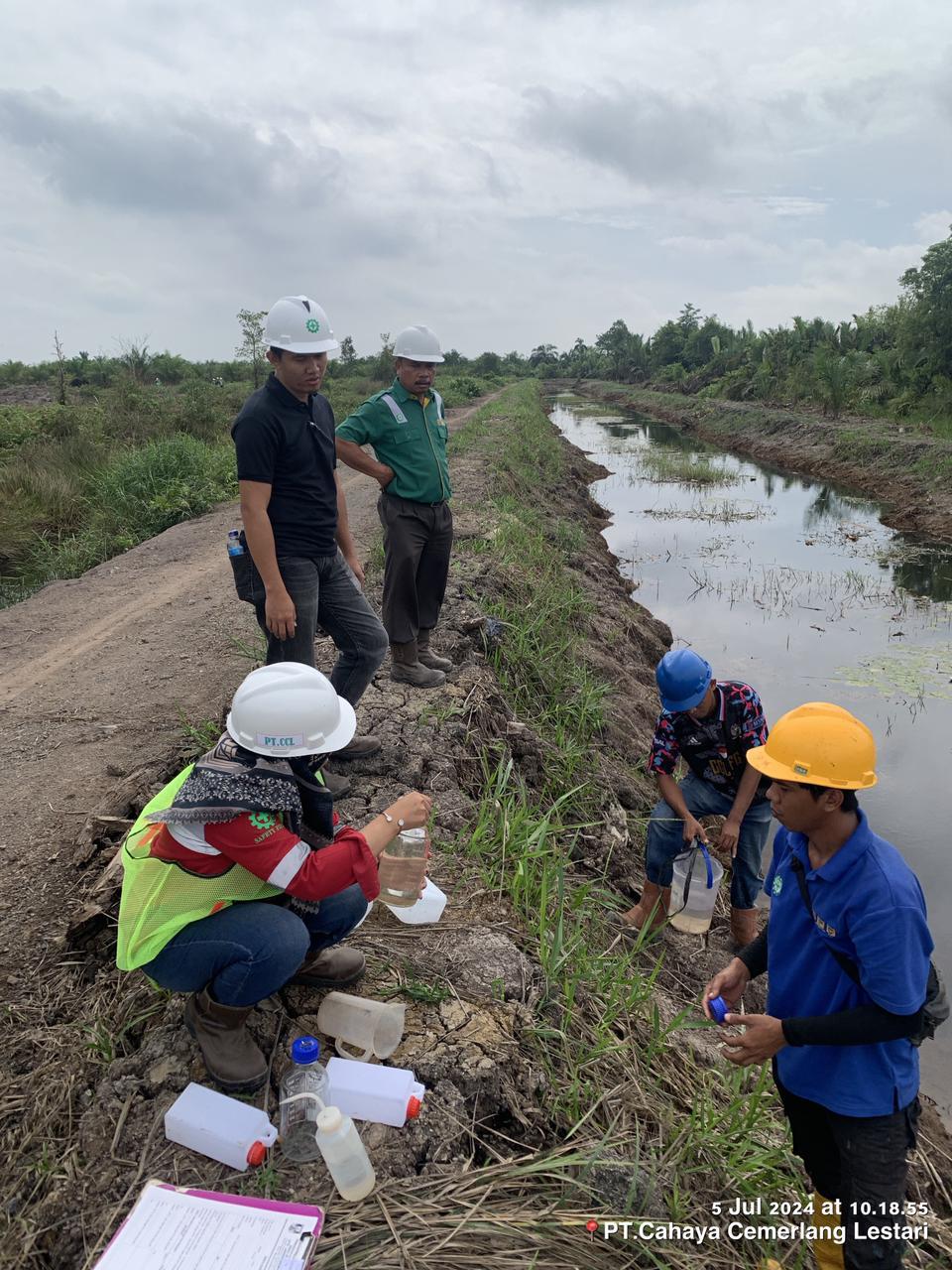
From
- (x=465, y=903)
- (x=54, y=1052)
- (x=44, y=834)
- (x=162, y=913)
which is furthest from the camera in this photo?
(x=44, y=834)

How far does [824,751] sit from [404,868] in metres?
1.27

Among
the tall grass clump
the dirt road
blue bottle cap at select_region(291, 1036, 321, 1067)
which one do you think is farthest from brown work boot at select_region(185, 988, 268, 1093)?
the tall grass clump

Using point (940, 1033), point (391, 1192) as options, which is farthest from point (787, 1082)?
point (940, 1033)

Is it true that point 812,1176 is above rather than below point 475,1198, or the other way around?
below

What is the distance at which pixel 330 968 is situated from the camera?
83.1 inches

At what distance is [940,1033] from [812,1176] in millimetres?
2008

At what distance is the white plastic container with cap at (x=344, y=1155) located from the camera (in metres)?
1.53

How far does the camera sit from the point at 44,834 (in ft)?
9.88

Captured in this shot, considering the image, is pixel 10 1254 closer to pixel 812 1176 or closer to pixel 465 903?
Answer: pixel 465 903

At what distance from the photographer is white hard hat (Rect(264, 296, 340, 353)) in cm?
264

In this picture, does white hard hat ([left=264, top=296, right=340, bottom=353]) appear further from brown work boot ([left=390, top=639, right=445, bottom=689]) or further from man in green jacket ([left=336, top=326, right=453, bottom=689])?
brown work boot ([left=390, top=639, right=445, bottom=689])

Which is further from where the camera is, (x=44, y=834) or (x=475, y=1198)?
(x=44, y=834)

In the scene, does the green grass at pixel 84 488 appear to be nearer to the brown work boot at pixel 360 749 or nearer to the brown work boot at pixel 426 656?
the brown work boot at pixel 426 656

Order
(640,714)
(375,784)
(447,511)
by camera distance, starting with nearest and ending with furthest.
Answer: (375,784), (447,511), (640,714)
